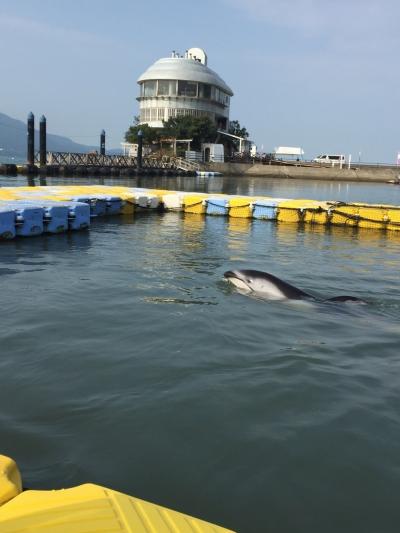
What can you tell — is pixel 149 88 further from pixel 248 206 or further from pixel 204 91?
pixel 248 206

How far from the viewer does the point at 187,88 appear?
92125 millimetres

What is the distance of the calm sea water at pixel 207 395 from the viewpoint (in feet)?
11.4

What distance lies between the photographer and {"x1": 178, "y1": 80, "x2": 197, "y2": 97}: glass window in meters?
91.5

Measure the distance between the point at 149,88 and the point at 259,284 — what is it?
92.9 m

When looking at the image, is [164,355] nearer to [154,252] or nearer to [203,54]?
[154,252]

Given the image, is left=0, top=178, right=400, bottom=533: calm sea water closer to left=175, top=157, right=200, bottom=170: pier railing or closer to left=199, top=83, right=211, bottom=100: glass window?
left=175, top=157, right=200, bottom=170: pier railing

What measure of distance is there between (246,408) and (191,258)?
7.56m

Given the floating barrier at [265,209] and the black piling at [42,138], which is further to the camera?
the black piling at [42,138]

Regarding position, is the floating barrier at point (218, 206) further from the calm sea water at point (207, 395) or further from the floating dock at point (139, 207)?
the calm sea water at point (207, 395)

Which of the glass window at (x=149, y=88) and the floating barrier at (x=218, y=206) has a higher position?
the glass window at (x=149, y=88)

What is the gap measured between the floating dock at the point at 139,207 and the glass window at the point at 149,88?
7635cm

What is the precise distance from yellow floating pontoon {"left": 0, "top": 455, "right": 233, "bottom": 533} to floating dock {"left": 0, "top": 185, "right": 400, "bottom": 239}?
36.3 ft

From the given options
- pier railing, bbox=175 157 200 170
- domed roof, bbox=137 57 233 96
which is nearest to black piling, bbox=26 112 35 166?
pier railing, bbox=175 157 200 170

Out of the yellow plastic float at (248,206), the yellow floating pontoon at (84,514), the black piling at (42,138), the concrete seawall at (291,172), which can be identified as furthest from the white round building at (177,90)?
the yellow floating pontoon at (84,514)
